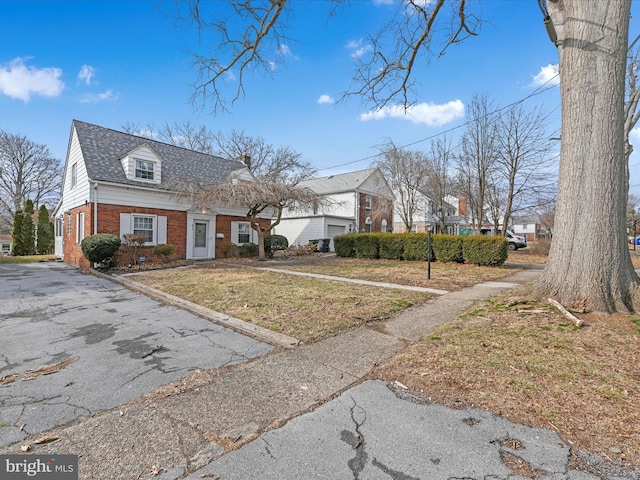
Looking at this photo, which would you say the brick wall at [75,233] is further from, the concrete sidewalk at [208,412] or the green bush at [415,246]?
the green bush at [415,246]

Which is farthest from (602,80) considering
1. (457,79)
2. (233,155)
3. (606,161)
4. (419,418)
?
(233,155)

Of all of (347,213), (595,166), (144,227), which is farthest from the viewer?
(347,213)

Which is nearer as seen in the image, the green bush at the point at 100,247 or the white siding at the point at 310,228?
the green bush at the point at 100,247

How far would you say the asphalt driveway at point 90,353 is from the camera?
260 centimetres

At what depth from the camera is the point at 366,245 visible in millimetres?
16703

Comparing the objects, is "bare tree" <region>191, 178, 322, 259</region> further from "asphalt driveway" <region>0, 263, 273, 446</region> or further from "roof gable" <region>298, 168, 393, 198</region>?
"roof gable" <region>298, 168, 393, 198</region>

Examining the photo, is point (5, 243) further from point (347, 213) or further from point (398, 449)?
point (398, 449)

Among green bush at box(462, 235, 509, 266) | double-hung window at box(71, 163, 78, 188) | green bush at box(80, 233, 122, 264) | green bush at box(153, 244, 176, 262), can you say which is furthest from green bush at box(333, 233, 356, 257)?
double-hung window at box(71, 163, 78, 188)

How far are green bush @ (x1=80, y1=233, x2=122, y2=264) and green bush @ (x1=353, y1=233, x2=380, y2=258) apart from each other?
1127 centimetres

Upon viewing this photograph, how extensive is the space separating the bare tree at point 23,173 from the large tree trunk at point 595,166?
40.1 meters

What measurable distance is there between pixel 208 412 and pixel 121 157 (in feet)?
49.8

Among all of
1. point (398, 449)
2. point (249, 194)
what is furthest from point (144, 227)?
point (398, 449)

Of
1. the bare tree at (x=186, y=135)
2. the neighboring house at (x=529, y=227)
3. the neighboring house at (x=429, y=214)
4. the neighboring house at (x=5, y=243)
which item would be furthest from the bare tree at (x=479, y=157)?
the neighboring house at (x=5, y=243)

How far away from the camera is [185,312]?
18.9 feet
